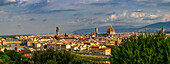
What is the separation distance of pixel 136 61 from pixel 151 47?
1163mm

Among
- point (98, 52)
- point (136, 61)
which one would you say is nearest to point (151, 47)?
point (136, 61)

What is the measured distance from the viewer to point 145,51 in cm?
1171

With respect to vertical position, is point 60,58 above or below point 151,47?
below

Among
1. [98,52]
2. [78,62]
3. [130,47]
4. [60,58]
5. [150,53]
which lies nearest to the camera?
[150,53]

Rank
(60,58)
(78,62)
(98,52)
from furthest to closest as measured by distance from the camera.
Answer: (98,52) < (60,58) < (78,62)

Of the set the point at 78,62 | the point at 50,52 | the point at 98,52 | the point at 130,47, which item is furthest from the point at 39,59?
the point at 98,52

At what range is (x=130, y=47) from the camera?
12.4 m

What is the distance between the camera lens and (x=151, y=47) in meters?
11.9

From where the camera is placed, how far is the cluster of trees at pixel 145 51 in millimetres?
11327

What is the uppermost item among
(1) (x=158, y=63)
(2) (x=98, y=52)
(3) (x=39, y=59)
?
(1) (x=158, y=63)

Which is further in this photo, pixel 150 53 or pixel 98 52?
pixel 98 52

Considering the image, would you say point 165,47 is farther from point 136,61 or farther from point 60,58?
point 60,58

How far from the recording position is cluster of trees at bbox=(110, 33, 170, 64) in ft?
37.2

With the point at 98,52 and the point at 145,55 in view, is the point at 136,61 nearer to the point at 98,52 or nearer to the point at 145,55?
the point at 145,55
